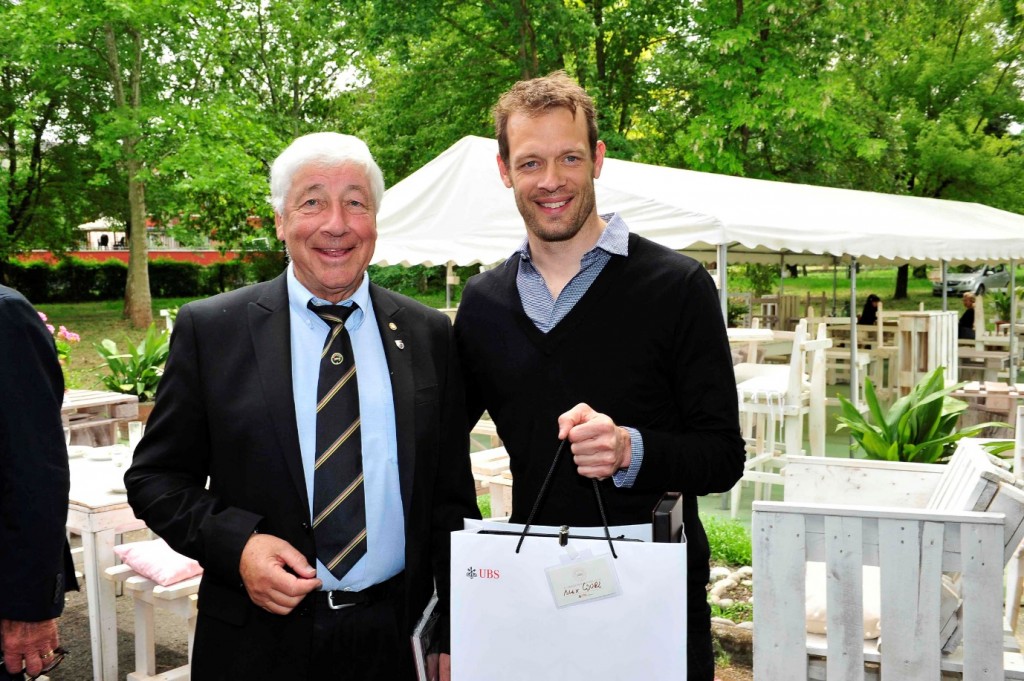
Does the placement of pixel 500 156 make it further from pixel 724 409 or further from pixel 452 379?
pixel 724 409

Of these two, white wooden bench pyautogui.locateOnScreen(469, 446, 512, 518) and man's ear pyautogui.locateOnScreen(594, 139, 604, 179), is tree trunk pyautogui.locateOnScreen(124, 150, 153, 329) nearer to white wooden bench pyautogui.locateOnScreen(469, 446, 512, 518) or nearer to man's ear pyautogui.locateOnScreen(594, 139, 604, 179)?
white wooden bench pyautogui.locateOnScreen(469, 446, 512, 518)

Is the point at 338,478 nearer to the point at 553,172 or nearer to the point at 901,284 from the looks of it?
the point at 553,172

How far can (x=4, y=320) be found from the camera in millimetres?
1943

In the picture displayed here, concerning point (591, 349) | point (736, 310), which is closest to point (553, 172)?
point (591, 349)

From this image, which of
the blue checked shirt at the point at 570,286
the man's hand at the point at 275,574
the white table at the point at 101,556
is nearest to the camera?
the man's hand at the point at 275,574

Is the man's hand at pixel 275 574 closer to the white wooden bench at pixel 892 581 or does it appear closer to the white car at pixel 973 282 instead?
the white wooden bench at pixel 892 581

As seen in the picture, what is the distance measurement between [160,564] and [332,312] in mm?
2276

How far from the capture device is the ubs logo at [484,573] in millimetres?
1626

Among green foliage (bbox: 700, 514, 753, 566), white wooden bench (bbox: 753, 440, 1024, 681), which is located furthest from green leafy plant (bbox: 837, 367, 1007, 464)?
white wooden bench (bbox: 753, 440, 1024, 681)

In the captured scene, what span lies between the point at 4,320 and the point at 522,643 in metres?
1.33

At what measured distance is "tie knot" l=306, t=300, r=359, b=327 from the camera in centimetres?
198

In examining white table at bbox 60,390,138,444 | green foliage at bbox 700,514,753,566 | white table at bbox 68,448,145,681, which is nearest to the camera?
white table at bbox 68,448,145,681

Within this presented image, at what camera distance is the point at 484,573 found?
1.63 meters

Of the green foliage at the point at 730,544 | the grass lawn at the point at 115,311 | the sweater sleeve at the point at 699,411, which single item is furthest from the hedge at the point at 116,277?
the sweater sleeve at the point at 699,411
